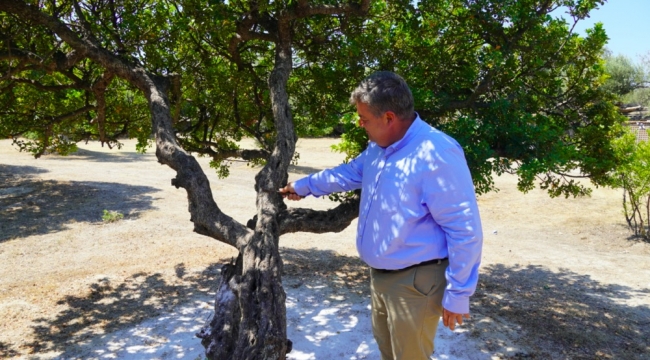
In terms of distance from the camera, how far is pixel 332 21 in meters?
5.36

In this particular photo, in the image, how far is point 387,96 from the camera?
234 cm

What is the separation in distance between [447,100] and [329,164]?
57.6 feet

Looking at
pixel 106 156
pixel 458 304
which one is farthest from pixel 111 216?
pixel 106 156

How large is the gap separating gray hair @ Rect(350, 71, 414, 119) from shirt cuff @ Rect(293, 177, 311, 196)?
0.86 metres

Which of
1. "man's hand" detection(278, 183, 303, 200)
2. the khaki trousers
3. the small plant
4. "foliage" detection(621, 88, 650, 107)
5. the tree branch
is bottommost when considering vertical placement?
the small plant

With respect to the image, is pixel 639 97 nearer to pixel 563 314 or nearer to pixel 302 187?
pixel 563 314

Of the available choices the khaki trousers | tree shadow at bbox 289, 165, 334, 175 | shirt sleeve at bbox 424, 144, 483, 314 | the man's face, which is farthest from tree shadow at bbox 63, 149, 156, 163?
shirt sleeve at bbox 424, 144, 483, 314

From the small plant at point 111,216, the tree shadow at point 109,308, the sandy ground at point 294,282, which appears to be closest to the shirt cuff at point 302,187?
the sandy ground at point 294,282

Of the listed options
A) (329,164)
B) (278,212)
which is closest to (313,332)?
(278,212)

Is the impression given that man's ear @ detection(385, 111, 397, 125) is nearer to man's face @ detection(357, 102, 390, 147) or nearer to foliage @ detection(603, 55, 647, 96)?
man's face @ detection(357, 102, 390, 147)

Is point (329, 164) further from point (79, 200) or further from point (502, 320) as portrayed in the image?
point (502, 320)

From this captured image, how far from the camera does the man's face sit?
2398 millimetres

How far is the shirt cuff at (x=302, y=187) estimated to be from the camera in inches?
122

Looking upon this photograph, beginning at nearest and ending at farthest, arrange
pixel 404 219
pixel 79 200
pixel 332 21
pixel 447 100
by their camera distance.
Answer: pixel 404 219 < pixel 447 100 < pixel 332 21 < pixel 79 200
